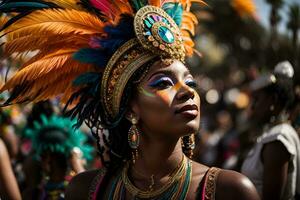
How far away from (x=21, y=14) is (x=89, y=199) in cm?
118

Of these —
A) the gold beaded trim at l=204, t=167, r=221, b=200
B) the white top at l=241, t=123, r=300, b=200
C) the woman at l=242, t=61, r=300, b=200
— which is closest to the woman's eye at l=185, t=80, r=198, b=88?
the gold beaded trim at l=204, t=167, r=221, b=200

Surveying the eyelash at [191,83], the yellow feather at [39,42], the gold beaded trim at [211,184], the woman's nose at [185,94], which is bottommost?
the gold beaded trim at [211,184]

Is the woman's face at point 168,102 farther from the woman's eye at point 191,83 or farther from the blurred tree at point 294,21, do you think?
the blurred tree at point 294,21

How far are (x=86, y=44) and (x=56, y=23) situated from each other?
8.7 inches

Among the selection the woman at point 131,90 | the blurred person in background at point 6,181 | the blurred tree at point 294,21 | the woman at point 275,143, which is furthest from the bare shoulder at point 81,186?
the blurred tree at point 294,21

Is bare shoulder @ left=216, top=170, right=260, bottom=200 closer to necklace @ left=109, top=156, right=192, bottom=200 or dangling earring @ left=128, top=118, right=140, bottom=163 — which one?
→ necklace @ left=109, top=156, right=192, bottom=200

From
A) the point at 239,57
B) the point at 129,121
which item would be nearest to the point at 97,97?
the point at 129,121

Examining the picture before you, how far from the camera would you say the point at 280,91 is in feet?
18.3

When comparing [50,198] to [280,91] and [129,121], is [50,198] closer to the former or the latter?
[129,121]

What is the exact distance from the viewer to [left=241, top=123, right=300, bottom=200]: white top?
5.01 metres

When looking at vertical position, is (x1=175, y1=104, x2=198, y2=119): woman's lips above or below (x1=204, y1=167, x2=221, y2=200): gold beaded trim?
above

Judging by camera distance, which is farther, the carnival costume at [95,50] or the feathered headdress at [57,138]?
the feathered headdress at [57,138]

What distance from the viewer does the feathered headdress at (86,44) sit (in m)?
3.66

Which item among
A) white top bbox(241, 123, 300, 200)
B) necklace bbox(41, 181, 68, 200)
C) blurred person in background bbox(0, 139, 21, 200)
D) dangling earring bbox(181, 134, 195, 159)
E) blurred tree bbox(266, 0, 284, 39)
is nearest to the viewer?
dangling earring bbox(181, 134, 195, 159)
